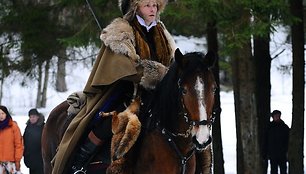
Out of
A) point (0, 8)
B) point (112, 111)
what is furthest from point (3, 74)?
point (112, 111)

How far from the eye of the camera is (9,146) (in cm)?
1330

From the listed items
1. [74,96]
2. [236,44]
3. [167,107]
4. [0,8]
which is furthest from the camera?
[0,8]

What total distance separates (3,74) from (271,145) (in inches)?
245

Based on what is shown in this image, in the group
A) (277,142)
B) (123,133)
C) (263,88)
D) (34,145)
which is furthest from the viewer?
(263,88)

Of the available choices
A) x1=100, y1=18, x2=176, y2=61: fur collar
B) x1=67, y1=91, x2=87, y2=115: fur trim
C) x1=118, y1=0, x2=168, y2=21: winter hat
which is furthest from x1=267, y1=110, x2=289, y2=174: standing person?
x1=100, y1=18, x2=176, y2=61: fur collar

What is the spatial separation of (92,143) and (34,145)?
26.5 ft

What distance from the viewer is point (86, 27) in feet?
45.3

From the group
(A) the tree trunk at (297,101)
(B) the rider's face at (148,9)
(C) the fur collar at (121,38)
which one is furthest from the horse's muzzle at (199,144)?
(A) the tree trunk at (297,101)

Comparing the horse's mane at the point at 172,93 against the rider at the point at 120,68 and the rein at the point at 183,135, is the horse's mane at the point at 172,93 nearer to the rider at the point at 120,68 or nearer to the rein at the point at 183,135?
the rein at the point at 183,135

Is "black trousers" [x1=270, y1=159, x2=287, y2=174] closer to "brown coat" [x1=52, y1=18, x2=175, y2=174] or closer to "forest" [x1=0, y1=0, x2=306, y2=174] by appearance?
"forest" [x1=0, y1=0, x2=306, y2=174]

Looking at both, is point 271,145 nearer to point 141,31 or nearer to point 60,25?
point 60,25

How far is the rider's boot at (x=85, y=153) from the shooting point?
700 cm

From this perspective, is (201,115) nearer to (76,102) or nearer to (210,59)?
(210,59)

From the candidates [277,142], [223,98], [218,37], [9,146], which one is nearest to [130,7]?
[9,146]
